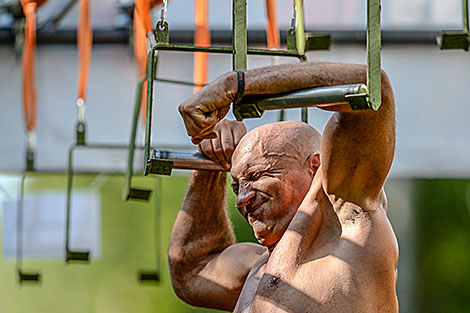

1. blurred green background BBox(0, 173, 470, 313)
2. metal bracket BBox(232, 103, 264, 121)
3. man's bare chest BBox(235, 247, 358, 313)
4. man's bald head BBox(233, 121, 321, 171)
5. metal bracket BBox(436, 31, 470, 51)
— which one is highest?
metal bracket BBox(436, 31, 470, 51)

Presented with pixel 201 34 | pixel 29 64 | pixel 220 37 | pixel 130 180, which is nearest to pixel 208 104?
pixel 130 180

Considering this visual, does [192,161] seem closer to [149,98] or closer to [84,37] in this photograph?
[149,98]

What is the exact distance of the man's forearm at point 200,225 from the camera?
1.54m

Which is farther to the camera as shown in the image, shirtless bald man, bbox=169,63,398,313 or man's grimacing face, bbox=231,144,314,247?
man's grimacing face, bbox=231,144,314,247

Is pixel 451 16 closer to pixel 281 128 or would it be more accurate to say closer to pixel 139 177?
pixel 139 177

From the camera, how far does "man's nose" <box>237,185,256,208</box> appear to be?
1247mm

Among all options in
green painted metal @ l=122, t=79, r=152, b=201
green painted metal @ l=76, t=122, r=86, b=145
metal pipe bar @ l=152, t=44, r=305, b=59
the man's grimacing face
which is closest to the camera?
metal pipe bar @ l=152, t=44, r=305, b=59

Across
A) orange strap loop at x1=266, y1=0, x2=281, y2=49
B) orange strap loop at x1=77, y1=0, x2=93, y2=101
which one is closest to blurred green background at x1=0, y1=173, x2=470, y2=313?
orange strap loop at x1=77, y1=0, x2=93, y2=101

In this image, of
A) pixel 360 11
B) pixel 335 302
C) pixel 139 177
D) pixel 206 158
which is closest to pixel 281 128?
pixel 206 158

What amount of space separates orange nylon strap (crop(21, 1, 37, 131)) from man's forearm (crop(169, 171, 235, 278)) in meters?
1.21

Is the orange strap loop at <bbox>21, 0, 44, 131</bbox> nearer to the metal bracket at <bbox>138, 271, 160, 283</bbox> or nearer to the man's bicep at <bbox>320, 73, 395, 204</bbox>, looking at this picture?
the metal bracket at <bbox>138, 271, 160, 283</bbox>

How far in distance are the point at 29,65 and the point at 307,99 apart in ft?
6.05

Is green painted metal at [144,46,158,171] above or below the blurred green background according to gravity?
above

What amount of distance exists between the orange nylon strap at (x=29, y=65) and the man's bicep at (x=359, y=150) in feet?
5.42
